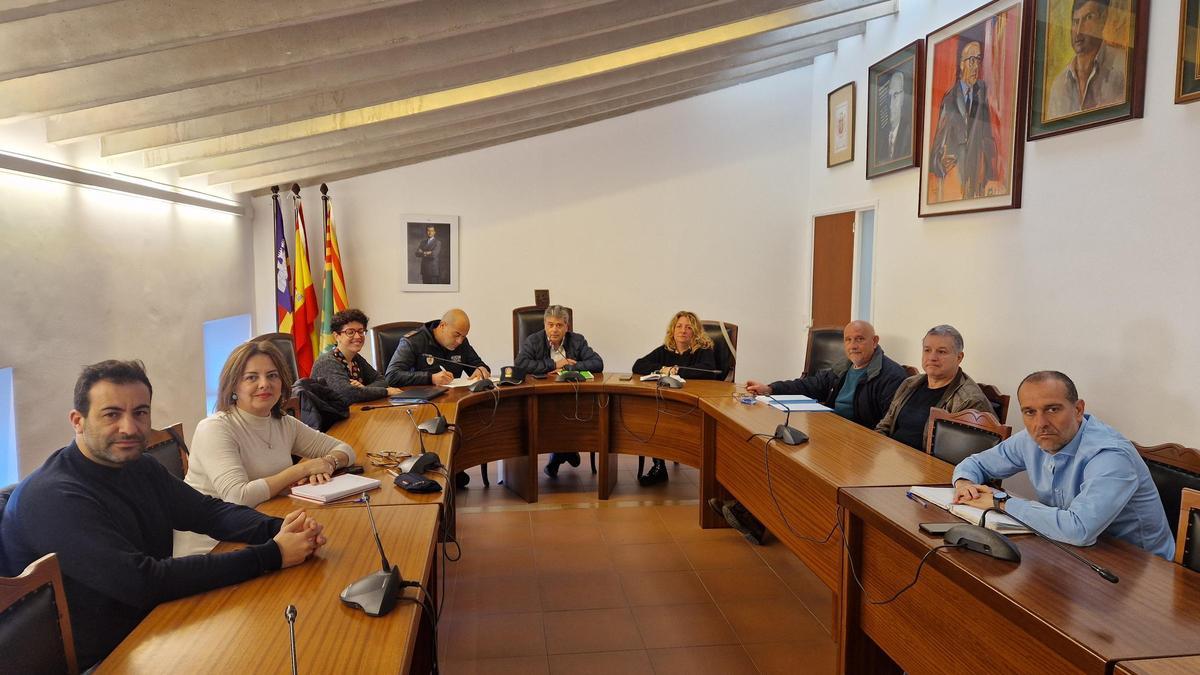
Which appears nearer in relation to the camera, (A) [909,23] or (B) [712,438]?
(B) [712,438]

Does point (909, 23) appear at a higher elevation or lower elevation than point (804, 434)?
higher

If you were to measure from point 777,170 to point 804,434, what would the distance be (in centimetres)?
422

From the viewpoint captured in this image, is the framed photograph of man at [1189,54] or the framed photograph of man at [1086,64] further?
the framed photograph of man at [1086,64]

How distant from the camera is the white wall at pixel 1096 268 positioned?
288 cm

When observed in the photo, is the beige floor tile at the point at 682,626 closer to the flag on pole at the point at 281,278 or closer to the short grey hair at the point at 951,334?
the short grey hair at the point at 951,334

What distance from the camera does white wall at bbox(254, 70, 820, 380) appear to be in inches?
257

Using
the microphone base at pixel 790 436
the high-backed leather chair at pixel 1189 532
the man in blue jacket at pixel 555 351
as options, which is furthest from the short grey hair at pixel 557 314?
the high-backed leather chair at pixel 1189 532

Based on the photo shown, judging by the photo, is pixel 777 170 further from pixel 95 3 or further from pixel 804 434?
pixel 95 3

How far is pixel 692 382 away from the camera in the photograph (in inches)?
185

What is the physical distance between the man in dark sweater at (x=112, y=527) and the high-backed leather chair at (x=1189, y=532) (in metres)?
2.09

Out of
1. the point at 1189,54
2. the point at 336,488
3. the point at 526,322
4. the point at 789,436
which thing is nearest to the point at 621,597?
the point at 789,436

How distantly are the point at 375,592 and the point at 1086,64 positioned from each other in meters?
3.56

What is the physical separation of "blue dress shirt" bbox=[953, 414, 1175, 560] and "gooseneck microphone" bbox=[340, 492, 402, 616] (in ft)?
5.31

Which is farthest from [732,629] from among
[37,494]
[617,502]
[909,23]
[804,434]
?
[909,23]
